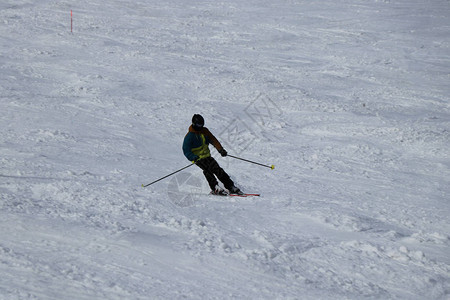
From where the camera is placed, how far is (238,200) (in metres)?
8.38

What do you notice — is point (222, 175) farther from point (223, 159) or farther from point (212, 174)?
point (223, 159)

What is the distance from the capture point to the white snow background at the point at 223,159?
566cm

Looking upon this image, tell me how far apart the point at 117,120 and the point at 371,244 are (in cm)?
843

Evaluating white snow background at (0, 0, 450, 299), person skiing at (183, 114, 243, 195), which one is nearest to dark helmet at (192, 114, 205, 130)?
person skiing at (183, 114, 243, 195)

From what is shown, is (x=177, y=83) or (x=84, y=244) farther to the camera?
(x=177, y=83)

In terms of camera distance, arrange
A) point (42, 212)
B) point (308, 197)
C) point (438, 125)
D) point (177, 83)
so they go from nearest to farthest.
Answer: point (42, 212) < point (308, 197) < point (438, 125) < point (177, 83)

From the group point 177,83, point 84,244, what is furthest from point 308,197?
point 177,83

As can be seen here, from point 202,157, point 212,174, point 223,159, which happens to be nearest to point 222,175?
point 212,174

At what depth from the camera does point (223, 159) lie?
36.9 feet

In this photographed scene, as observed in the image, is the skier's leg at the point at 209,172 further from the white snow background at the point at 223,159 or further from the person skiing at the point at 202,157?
the white snow background at the point at 223,159

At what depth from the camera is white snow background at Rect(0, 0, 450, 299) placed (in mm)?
5656

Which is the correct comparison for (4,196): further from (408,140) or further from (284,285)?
(408,140)

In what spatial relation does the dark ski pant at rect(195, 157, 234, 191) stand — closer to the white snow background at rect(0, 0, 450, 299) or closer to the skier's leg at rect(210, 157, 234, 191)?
the skier's leg at rect(210, 157, 234, 191)

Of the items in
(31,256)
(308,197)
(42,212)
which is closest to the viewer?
(31,256)
